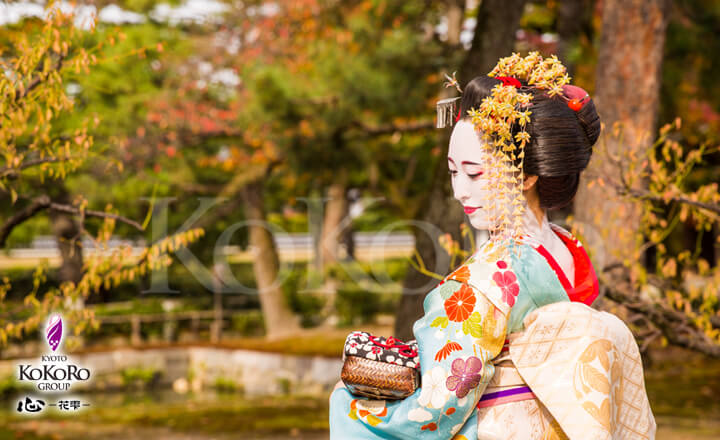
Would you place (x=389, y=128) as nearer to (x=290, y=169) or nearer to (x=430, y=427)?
(x=290, y=169)

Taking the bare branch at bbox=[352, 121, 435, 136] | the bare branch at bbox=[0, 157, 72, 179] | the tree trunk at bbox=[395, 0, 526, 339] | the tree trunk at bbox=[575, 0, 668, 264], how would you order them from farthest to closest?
1. the bare branch at bbox=[352, 121, 435, 136]
2. the tree trunk at bbox=[395, 0, 526, 339]
3. the tree trunk at bbox=[575, 0, 668, 264]
4. the bare branch at bbox=[0, 157, 72, 179]

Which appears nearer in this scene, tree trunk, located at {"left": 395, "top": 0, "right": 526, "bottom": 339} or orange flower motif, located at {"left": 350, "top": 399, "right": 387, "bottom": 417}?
orange flower motif, located at {"left": 350, "top": 399, "right": 387, "bottom": 417}

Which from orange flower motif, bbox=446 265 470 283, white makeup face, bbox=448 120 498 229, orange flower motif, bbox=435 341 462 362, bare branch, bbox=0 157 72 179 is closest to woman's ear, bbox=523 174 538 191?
white makeup face, bbox=448 120 498 229

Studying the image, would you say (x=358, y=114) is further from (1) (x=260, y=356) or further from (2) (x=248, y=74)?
(1) (x=260, y=356)

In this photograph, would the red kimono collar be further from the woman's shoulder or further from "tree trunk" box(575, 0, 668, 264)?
"tree trunk" box(575, 0, 668, 264)

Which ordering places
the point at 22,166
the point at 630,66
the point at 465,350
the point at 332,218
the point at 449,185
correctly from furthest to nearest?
the point at 332,218, the point at 449,185, the point at 630,66, the point at 22,166, the point at 465,350

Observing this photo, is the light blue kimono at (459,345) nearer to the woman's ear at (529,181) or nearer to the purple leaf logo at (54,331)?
the woman's ear at (529,181)

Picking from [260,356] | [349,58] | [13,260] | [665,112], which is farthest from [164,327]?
[13,260]

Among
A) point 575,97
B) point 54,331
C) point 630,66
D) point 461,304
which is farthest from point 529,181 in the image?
point 630,66

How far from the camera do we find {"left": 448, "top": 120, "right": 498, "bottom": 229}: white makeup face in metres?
2.53

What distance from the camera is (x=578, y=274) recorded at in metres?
2.68

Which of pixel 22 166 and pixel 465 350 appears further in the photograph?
pixel 22 166

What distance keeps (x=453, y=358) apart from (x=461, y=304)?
16 centimetres

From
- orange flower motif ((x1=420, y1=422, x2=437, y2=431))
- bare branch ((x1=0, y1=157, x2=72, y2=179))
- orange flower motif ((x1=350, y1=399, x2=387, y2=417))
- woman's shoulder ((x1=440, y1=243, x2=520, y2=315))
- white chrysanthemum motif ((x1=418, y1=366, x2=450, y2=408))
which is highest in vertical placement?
bare branch ((x1=0, y1=157, x2=72, y2=179))
